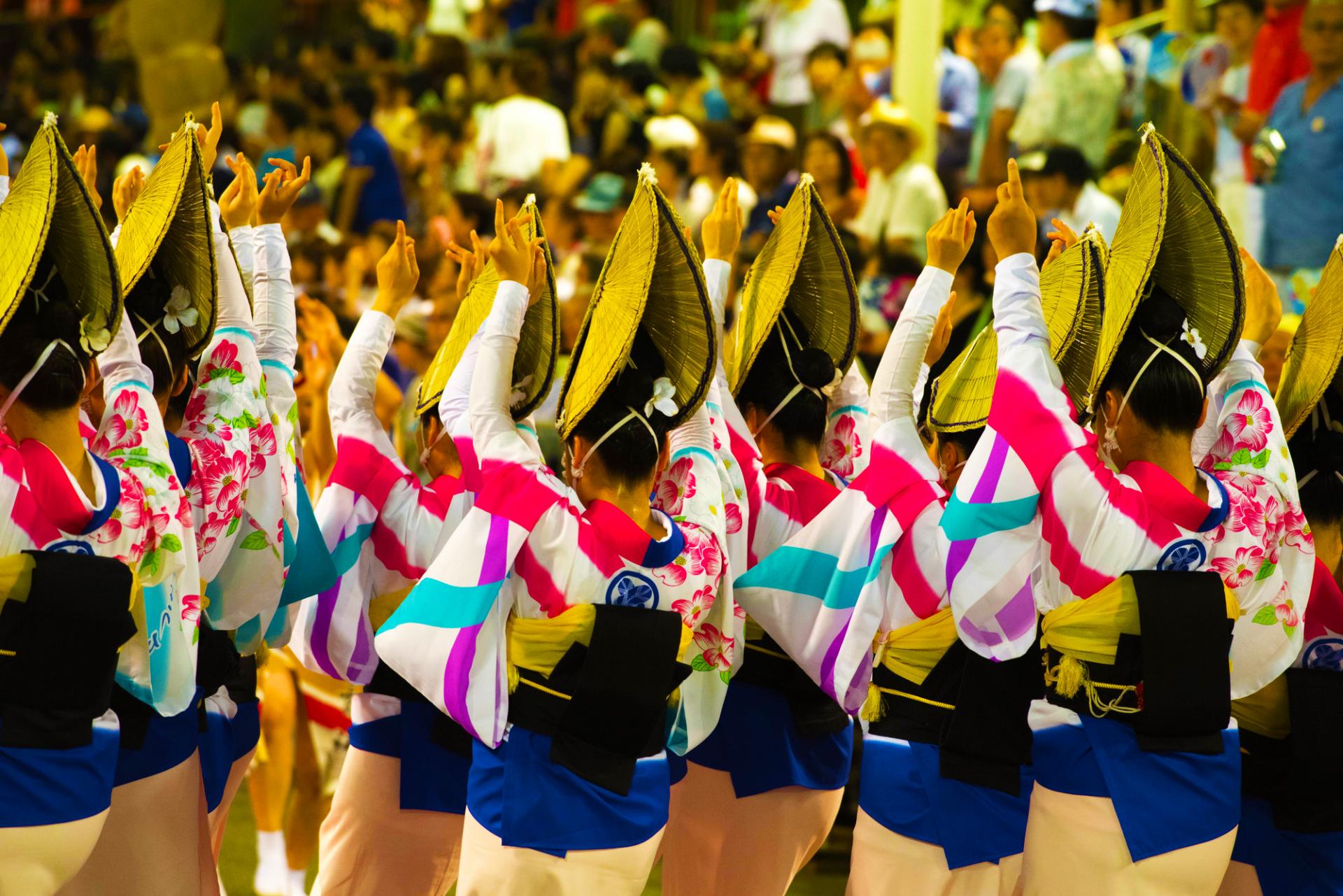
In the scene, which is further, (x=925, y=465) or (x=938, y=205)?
(x=938, y=205)

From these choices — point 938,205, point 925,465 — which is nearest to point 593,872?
point 925,465

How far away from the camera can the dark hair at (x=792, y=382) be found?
3.22 m

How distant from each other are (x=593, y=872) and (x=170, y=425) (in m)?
1.13

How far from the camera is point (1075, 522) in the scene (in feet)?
8.61

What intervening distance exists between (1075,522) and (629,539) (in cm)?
73

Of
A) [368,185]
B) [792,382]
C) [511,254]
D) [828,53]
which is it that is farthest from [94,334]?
[828,53]

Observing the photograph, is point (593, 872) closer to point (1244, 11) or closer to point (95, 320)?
point (95, 320)

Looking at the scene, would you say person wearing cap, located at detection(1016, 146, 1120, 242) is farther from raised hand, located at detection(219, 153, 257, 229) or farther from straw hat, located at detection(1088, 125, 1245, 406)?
raised hand, located at detection(219, 153, 257, 229)

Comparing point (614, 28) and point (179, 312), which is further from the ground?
point (179, 312)

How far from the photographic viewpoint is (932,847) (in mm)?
2949

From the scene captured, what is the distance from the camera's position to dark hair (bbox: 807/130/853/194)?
670 centimetres

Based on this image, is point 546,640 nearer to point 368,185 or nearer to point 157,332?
point 157,332

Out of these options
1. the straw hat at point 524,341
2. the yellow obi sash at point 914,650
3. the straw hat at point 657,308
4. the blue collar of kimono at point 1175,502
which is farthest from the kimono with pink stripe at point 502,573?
the blue collar of kimono at point 1175,502

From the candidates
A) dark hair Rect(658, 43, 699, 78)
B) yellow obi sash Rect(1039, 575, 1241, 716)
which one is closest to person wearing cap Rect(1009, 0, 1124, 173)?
dark hair Rect(658, 43, 699, 78)
